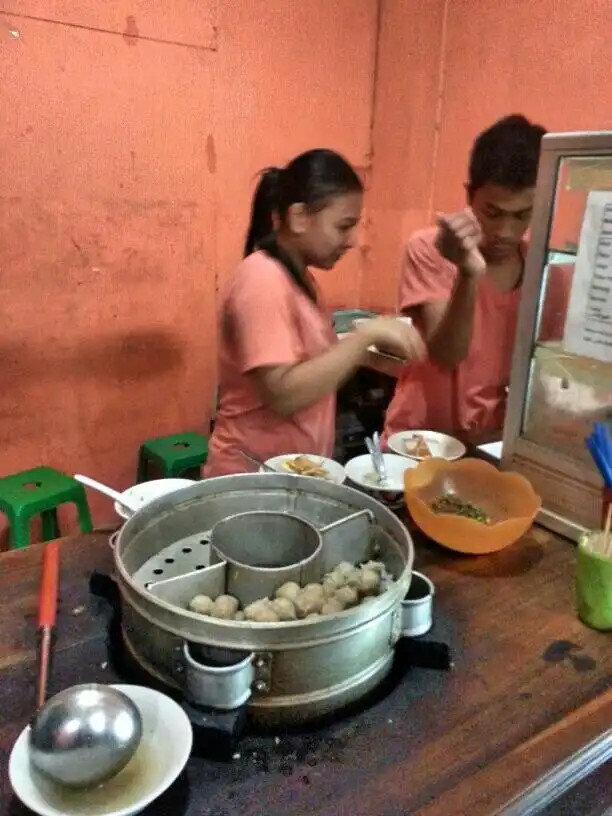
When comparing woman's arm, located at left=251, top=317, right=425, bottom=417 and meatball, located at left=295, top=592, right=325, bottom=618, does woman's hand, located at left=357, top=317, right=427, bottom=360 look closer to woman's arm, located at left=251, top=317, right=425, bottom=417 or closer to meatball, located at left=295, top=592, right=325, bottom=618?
woman's arm, located at left=251, top=317, right=425, bottom=417

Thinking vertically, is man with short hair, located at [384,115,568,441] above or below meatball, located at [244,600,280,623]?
above

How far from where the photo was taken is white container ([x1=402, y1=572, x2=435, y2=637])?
94 cm

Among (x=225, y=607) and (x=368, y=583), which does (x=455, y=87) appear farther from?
(x=225, y=607)

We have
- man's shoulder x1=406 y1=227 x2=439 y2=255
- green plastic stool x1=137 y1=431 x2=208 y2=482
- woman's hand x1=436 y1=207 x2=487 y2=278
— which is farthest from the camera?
green plastic stool x1=137 y1=431 x2=208 y2=482

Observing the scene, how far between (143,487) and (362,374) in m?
1.82

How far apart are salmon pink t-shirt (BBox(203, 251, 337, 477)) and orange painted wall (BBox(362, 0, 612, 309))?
1.54m

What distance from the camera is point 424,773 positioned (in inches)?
30.0

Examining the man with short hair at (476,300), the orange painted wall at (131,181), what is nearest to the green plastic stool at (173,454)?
the orange painted wall at (131,181)

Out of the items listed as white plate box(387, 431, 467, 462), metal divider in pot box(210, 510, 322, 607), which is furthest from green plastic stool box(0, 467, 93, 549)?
metal divider in pot box(210, 510, 322, 607)

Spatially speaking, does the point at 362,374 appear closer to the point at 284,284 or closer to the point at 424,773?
the point at 284,284

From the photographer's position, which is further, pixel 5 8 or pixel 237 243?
pixel 237 243

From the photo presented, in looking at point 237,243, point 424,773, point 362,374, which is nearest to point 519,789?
point 424,773

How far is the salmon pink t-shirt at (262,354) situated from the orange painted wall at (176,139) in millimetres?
1300

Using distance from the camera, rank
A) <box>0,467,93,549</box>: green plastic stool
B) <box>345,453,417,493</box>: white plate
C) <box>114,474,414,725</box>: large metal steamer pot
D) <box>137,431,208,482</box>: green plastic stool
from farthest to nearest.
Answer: <box>137,431,208,482</box>: green plastic stool < <box>0,467,93,549</box>: green plastic stool < <box>345,453,417,493</box>: white plate < <box>114,474,414,725</box>: large metal steamer pot
